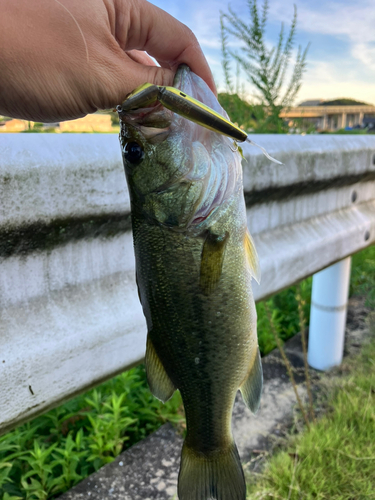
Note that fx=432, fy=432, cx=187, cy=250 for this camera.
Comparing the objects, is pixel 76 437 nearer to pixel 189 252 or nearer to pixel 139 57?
pixel 189 252

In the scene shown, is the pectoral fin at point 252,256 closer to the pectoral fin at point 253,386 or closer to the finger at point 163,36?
the pectoral fin at point 253,386

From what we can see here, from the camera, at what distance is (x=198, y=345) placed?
4.31 ft

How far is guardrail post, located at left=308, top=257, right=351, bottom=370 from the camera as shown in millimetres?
3371

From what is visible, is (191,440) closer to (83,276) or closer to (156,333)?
(156,333)

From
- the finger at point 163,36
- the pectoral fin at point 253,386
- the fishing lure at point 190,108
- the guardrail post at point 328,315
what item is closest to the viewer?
the fishing lure at point 190,108

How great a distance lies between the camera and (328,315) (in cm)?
339

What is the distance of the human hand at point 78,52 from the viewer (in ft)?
3.51

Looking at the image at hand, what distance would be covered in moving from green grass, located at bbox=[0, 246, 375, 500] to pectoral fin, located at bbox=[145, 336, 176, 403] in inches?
45.2

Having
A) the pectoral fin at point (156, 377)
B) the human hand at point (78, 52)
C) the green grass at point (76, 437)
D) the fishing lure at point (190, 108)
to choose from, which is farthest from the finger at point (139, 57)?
the green grass at point (76, 437)

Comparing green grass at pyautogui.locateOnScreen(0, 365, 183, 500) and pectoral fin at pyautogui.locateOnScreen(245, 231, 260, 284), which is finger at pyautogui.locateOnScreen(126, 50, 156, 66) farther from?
green grass at pyautogui.locateOnScreen(0, 365, 183, 500)

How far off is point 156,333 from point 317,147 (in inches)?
69.9

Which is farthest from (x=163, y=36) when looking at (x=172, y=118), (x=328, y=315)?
(x=328, y=315)

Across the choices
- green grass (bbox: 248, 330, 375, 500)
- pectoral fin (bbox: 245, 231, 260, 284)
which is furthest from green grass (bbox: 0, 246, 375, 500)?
pectoral fin (bbox: 245, 231, 260, 284)

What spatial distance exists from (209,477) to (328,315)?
2.25 meters
